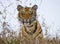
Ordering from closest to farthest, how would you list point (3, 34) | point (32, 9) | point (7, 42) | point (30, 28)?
point (7, 42) < point (3, 34) < point (30, 28) < point (32, 9)

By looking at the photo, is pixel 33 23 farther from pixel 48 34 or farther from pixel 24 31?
pixel 48 34

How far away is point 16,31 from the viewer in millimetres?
3150

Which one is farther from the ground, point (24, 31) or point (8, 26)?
point (8, 26)

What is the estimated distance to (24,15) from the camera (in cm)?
477

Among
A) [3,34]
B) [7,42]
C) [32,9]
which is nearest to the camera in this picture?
[7,42]

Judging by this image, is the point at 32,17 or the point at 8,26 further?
the point at 32,17

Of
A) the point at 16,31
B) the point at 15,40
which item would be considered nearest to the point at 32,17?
the point at 16,31

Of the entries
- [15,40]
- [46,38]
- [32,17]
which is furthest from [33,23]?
[15,40]

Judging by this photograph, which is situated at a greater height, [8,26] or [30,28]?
[8,26]

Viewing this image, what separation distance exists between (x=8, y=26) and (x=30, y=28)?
159 centimetres

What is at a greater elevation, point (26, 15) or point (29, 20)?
point (26, 15)

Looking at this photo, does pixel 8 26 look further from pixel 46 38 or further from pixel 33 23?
pixel 33 23

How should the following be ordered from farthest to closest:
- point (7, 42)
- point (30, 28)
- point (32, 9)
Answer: point (32, 9), point (30, 28), point (7, 42)

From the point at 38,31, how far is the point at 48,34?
169cm
